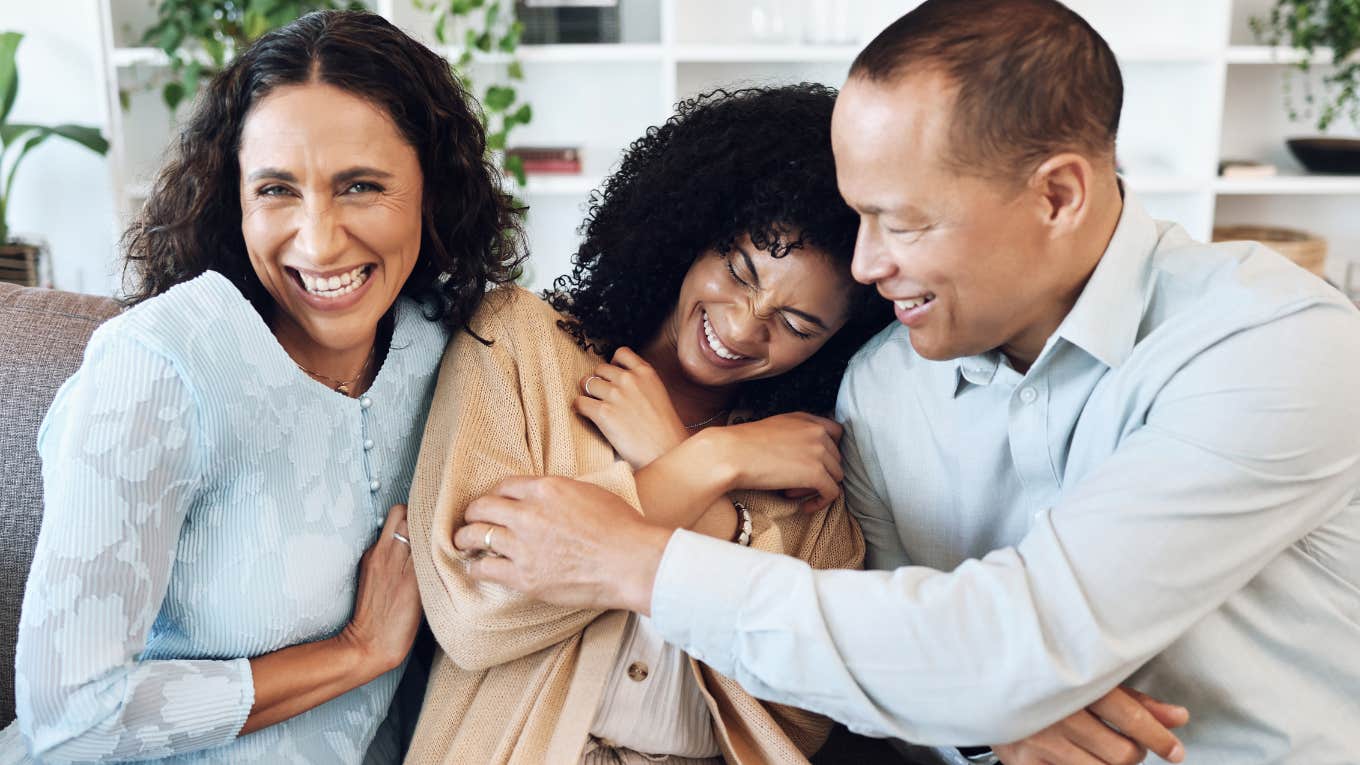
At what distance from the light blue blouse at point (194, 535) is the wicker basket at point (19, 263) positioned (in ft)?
8.47

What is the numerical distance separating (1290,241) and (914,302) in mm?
3222

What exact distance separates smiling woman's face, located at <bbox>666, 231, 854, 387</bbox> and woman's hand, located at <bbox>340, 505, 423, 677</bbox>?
1.58 ft

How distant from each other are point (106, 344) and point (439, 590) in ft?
1.44

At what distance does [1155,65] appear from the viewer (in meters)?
4.00

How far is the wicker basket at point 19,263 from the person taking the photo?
345 cm

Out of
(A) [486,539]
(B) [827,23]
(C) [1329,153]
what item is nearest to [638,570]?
(A) [486,539]

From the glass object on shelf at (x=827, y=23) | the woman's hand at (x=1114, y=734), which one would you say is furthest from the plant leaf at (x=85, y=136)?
the woman's hand at (x=1114, y=734)

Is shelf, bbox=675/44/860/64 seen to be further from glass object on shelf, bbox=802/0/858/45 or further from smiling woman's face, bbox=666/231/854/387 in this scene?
smiling woman's face, bbox=666/231/854/387

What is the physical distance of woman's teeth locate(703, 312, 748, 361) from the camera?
155 centimetres

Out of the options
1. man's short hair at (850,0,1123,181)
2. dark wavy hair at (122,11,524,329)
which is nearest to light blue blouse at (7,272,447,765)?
dark wavy hair at (122,11,524,329)

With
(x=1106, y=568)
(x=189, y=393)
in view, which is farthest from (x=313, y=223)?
(x=1106, y=568)

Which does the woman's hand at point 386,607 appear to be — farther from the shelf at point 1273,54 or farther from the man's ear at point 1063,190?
the shelf at point 1273,54

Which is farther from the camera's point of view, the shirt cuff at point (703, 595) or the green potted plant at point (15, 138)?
the green potted plant at point (15, 138)

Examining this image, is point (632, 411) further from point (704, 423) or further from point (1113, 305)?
point (1113, 305)
